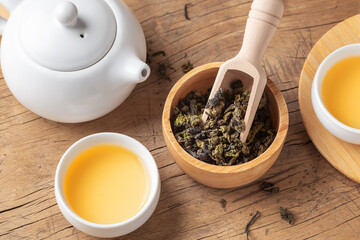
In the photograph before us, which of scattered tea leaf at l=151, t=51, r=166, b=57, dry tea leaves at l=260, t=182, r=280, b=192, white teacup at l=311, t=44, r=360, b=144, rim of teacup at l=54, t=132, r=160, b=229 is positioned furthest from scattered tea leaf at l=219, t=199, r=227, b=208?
scattered tea leaf at l=151, t=51, r=166, b=57

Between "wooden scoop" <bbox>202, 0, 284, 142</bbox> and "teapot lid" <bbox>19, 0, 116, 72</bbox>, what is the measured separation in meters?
0.35

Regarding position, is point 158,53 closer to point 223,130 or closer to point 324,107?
point 223,130

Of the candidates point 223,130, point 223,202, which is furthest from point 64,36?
point 223,202

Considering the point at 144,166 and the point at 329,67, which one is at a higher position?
the point at 329,67

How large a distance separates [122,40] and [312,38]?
2.24 feet

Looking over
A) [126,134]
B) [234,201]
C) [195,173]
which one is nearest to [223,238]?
[234,201]

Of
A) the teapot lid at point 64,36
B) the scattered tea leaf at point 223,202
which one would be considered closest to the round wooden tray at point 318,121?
the scattered tea leaf at point 223,202

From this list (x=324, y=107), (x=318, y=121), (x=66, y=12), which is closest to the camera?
(x=66, y=12)

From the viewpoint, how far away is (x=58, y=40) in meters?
Result: 1.35

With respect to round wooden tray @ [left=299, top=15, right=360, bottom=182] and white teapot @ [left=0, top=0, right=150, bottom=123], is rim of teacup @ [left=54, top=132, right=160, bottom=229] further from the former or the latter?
round wooden tray @ [left=299, top=15, right=360, bottom=182]

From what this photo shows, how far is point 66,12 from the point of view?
1.29 meters

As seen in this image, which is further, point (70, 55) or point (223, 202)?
point (223, 202)

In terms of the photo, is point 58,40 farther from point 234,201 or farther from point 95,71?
point 234,201

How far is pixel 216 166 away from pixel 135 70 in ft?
1.16
